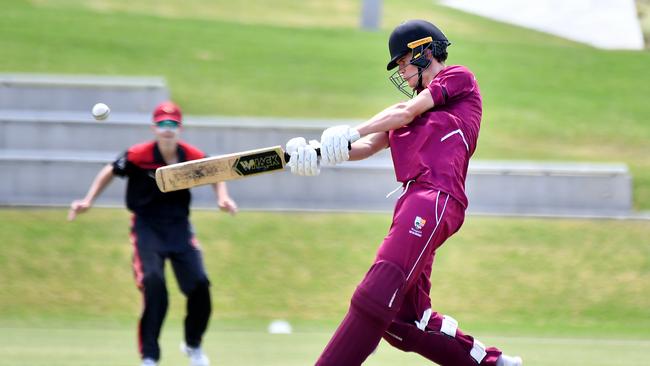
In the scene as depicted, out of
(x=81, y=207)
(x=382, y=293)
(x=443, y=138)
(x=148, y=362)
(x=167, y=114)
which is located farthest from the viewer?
(x=81, y=207)

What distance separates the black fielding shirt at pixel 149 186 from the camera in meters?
8.12

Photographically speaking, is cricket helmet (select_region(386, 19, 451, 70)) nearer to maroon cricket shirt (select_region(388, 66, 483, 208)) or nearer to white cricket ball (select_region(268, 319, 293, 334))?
maroon cricket shirt (select_region(388, 66, 483, 208))

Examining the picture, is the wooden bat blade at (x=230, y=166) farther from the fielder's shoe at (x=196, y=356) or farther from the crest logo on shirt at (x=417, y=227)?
the fielder's shoe at (x=196, y=356)

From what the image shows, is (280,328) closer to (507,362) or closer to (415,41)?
(507,362)

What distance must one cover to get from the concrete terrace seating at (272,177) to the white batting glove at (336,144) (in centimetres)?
868

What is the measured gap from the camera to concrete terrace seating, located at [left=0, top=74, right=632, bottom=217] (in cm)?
1468

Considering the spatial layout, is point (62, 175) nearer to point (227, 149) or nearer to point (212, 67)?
point (227, 149)

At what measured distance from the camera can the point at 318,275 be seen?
42.9ft

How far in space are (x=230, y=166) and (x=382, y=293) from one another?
43.1 inches

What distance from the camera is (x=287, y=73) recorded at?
21.9 meters

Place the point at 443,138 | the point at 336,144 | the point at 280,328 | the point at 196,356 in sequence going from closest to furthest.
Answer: the point at 336,144 < the point at 443,138 < the point at 196,356 < the point at 280,328

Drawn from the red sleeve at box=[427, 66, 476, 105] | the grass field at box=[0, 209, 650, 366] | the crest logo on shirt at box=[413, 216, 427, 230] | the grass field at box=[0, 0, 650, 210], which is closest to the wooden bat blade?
the crest logo on shirt at box=[413, 216, 427, 230]

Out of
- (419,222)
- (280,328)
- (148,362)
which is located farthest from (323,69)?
A: (419,222)

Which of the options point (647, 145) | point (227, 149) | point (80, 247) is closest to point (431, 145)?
point (80, 247)
